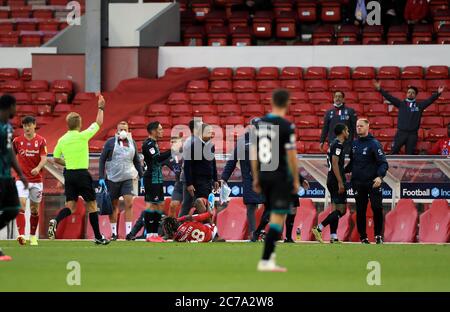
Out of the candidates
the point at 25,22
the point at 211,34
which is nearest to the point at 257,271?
the point at 211,34

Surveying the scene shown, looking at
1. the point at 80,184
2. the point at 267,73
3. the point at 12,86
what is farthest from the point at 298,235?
the point at 12,86

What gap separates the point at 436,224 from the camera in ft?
70.8

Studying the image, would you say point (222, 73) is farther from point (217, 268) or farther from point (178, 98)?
point (217, 268)

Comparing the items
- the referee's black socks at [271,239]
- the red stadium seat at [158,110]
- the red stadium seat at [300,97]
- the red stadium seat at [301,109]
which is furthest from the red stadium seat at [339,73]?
the referee's black socks at [271,239]

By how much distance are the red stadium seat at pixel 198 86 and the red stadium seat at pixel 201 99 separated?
0.54 m

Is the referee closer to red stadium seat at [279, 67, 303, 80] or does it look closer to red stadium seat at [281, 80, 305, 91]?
red stadium seat at [281, 80, 305, 91]

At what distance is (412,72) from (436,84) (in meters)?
0.92

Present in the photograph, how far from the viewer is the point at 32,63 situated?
105 ft

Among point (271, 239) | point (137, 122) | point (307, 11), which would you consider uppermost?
point (307, 11)

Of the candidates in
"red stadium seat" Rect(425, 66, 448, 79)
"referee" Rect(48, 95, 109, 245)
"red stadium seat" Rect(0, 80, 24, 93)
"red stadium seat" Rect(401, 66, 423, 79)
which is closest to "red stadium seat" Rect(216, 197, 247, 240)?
"referee" Rect(48, 95, 109, 245)

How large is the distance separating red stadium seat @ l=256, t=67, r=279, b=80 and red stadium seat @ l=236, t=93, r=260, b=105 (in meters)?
1.08

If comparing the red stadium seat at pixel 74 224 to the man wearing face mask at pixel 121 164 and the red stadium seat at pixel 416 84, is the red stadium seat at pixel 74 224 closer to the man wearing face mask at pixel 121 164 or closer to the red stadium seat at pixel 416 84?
the man wearing face mask at pixel 121 164
